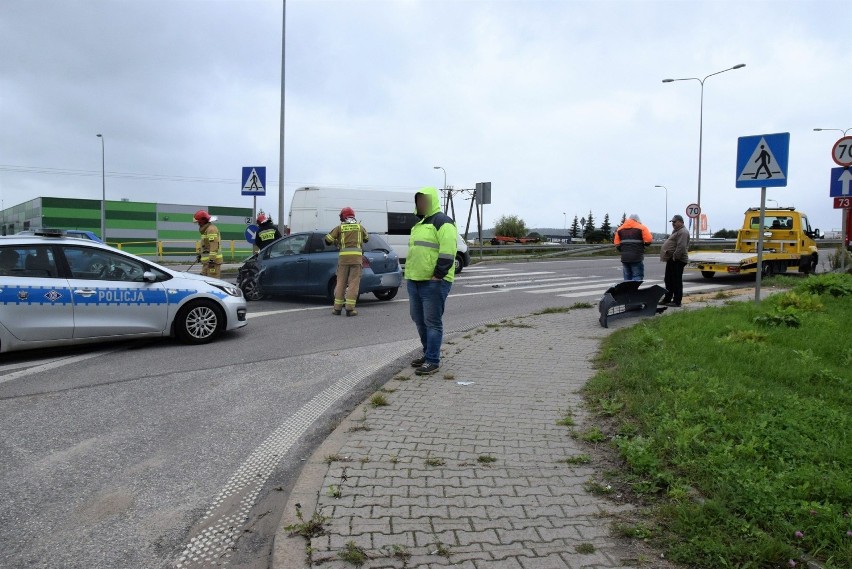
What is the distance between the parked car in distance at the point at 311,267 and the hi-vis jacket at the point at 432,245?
6.08 meters

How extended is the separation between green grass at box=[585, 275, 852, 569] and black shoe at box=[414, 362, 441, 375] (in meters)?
1.64

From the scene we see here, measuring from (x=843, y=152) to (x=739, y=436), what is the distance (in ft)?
35.6

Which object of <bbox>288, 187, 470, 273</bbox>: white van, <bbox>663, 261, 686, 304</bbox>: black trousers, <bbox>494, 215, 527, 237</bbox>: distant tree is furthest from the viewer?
<bbox>494, 215, 527, 237</bbox>: distant tree

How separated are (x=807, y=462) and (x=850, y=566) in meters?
1.02

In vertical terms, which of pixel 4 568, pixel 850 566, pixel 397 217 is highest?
pixel 397 217

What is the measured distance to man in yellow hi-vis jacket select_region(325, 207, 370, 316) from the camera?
1130 cm

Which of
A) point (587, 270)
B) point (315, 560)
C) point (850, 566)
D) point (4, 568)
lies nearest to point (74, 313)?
point (4, 568)

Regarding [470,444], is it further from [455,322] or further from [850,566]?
[455,322]

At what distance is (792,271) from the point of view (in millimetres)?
21391

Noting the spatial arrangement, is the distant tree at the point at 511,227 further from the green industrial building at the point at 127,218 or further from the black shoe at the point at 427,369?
the black shoe at the point at 427,369

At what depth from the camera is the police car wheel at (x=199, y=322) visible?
27.9ft

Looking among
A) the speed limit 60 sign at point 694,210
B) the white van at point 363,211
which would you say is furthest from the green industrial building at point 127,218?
the speed limit 60 sign at point 694,210

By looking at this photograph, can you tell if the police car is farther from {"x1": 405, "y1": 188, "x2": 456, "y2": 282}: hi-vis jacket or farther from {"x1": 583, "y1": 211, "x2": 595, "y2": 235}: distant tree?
{"x1": 583, "y1": 211, "x2": 595, "y2": 235}: distant tree

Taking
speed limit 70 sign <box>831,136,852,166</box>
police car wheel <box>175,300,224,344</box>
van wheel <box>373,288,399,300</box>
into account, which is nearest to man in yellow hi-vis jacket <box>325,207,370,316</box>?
van wheel <box>373,288,399,300</box>
